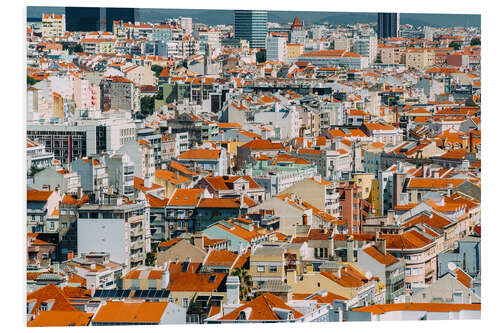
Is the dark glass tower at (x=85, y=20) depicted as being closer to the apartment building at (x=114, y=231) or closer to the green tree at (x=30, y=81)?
the green tree at (x=30, y=81)

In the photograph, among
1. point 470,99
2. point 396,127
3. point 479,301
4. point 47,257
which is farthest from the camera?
point 470,99

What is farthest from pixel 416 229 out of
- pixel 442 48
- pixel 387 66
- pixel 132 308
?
pixel 387 66

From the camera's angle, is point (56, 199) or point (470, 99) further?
point (470, 99)

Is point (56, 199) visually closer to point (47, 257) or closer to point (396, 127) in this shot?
point (47, 257)

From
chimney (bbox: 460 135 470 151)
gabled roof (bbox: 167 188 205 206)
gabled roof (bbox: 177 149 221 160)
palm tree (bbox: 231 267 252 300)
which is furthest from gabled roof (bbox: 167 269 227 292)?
chimney (bbox: 460 135 470 151)

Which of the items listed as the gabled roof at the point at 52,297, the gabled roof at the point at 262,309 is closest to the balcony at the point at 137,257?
the gabled roof at the point at 52,297

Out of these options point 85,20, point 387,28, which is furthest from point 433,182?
point 85,20

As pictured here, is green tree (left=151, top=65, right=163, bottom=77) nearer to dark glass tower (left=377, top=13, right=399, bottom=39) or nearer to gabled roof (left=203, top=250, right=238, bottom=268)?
dark glass tower (left=377, top=13, right=399, bottom=39)
